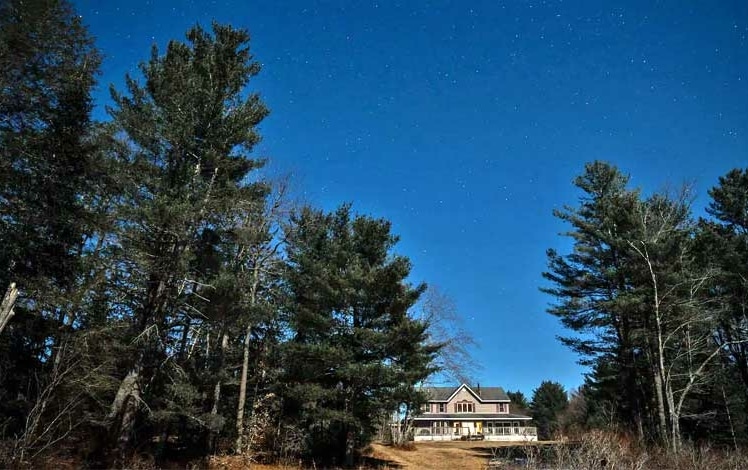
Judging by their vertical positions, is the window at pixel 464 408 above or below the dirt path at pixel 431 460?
above

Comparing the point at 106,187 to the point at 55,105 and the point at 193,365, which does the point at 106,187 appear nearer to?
the point at 55,105

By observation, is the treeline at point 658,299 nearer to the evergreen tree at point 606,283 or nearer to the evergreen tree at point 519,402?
the evergreen tree at point 606,283

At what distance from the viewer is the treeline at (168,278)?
1111 centimetres

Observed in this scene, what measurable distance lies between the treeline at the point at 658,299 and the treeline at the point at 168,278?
9280 mm

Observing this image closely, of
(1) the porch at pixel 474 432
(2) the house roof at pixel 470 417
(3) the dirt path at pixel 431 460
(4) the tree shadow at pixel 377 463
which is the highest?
(2) the house roof at pixel 470 417

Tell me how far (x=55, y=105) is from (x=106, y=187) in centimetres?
264

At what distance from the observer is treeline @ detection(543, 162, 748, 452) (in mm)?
19109

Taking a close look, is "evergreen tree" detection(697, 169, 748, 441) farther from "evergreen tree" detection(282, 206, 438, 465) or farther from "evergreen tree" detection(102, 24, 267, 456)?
"evergreen tree" detection(102, 24, 267, 456)

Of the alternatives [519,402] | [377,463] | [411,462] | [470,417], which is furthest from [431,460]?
[519,402]

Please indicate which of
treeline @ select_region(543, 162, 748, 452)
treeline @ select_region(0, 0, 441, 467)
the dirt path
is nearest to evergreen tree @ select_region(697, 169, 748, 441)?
treeline @ select_region(543, 162, 748, 452)

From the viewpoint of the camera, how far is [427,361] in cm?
1833

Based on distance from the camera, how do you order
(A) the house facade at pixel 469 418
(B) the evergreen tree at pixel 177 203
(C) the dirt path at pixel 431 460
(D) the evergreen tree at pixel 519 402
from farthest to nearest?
(D) the evergreen tree at pixel 519 402 → (A) the house facade at pixel 469 418 → (C) the dirt path at pixel 431 460 → (B) the evergreen tree at pixel 177 203

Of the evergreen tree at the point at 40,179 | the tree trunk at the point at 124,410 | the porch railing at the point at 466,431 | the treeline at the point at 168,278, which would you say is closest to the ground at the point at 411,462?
the treeline at the point at 168,278

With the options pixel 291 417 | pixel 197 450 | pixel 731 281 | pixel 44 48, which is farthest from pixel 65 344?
pixel 731 281
